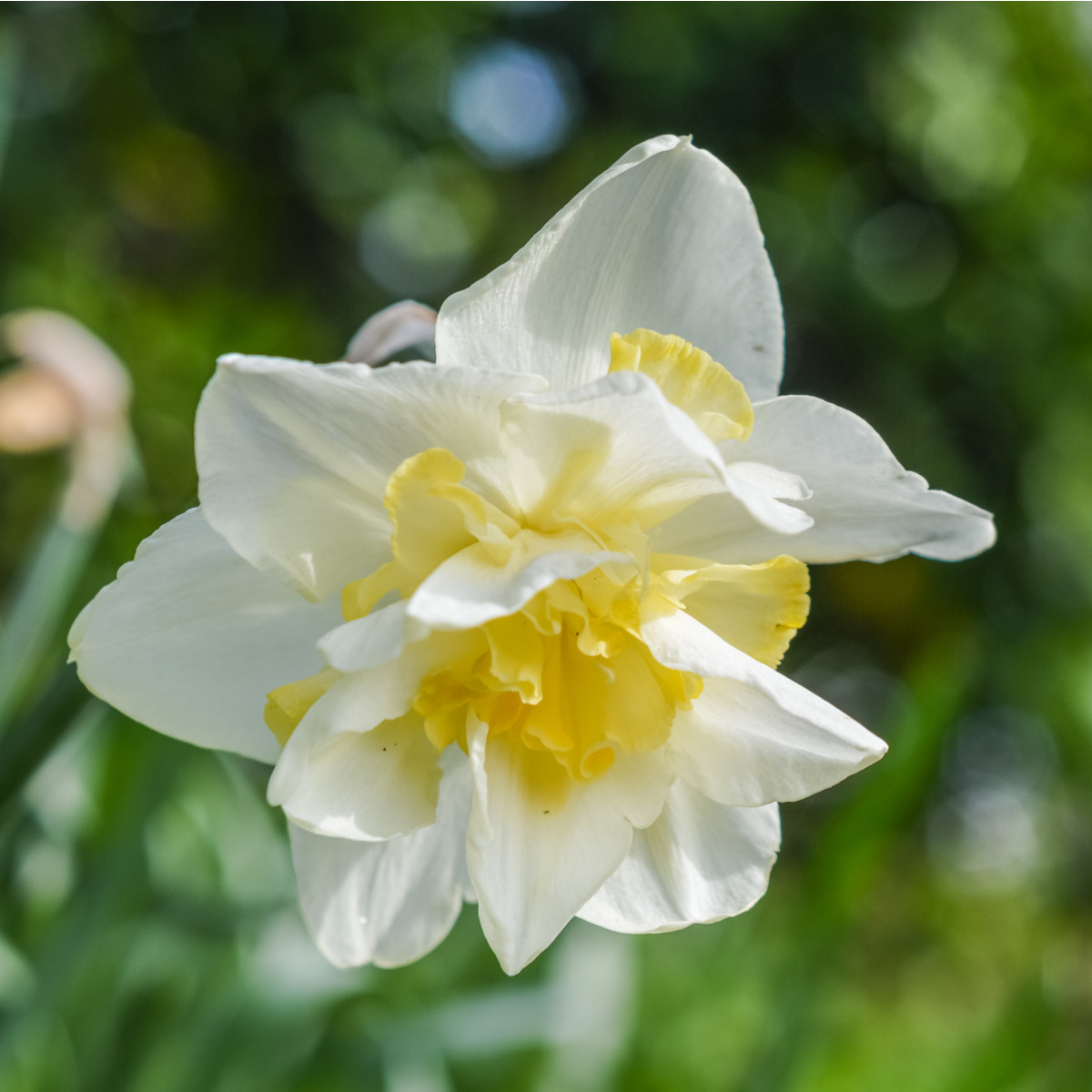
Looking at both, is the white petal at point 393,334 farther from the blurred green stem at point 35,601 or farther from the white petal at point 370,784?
the blurred green stem at point 35,601

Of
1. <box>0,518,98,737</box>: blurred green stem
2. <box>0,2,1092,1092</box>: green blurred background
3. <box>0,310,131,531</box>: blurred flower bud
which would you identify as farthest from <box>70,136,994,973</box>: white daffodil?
<box>0,2,1092,1092</box>: green blurred background

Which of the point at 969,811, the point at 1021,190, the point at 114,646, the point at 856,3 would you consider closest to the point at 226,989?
the point at 114,646

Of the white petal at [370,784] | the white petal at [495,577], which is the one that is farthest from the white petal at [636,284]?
the white petal at [370,784]

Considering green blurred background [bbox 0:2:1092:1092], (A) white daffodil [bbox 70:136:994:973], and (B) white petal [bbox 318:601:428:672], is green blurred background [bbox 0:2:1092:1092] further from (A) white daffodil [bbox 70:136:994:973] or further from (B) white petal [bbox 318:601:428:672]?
(B) white petal [bbox 318:601:428:672]

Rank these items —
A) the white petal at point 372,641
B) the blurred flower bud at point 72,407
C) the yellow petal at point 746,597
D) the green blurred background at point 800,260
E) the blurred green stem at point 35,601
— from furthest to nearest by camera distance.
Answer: the green blurred background at point 800,260, the blurred flower bud at point 72,407, the blurred green stem at point 35,601, the yellow petal at point 746,597, the white petal at point 372,641

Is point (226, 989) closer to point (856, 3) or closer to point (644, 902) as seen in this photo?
point (644, 902)

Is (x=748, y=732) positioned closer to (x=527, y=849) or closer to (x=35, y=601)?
(x=527, y=849)
